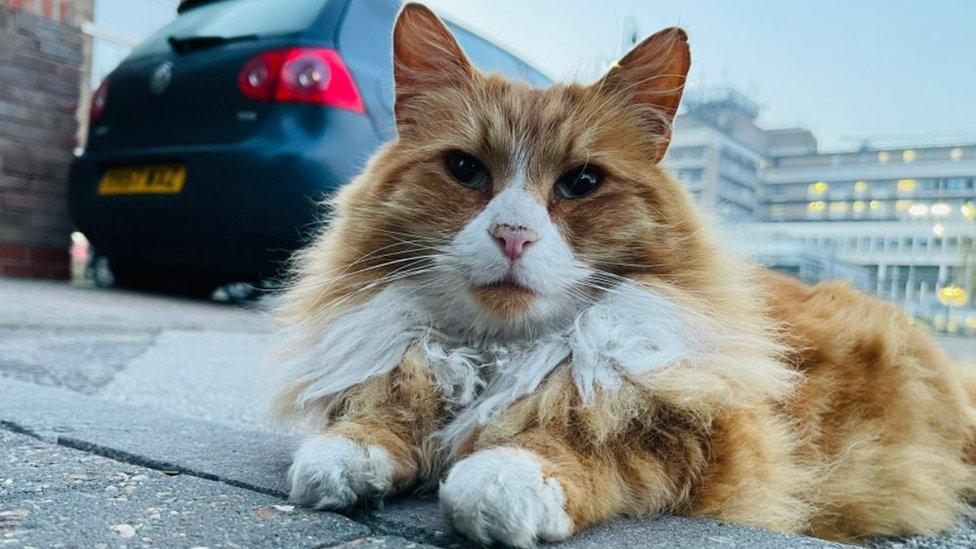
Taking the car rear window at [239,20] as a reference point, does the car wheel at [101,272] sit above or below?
below

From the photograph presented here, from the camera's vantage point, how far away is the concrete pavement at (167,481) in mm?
1079

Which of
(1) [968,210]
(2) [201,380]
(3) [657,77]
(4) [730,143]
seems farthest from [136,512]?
(1) [968,210]

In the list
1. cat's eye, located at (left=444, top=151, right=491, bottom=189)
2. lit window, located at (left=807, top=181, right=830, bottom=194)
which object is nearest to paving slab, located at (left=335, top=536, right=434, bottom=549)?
cat's eye, located at (left=444, top=151, right=491, bottom=189)

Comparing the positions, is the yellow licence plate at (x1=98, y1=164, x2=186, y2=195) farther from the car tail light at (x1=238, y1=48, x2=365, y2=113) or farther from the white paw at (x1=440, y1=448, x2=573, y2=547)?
the white paw at (x1=440, y1=448, x2=573, y2=547)

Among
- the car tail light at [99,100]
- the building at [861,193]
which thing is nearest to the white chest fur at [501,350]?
the car tail light at [99,100]

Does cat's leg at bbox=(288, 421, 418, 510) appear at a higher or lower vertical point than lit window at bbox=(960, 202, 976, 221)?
lower

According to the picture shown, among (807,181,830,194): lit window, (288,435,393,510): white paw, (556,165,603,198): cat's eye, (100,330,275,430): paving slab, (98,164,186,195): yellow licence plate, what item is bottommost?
(100,330,275,430): paving slab

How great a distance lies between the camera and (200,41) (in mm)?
5039

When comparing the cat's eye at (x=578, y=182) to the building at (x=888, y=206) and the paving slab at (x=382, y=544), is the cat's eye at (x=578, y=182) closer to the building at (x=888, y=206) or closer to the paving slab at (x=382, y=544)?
the paving slab at (x=382, y=544)

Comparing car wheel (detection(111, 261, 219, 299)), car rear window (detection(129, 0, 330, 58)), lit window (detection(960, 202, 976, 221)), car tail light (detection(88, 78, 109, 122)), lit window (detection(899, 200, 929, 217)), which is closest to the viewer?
car rear window (detection(129, 0, 330, 58))

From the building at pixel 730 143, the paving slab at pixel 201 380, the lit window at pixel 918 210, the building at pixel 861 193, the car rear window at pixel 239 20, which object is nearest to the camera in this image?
the paving slab at pixel 201 380

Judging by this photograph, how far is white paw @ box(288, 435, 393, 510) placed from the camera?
1.21m

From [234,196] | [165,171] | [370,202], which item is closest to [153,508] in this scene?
[370,202]

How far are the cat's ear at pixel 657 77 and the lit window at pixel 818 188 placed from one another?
42014 millimetres
